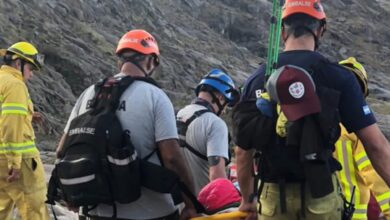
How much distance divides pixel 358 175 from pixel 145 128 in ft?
5.94

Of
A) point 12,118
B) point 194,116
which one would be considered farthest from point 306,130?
point 12,118

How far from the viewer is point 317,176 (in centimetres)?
371

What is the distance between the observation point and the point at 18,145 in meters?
7.07

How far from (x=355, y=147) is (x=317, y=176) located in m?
1.47

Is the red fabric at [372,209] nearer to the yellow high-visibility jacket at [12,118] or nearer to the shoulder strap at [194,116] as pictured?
the shoulder strap at [194,116]

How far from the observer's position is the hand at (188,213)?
4.50 meters

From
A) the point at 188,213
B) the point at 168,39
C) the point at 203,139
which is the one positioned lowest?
the point at 168,39

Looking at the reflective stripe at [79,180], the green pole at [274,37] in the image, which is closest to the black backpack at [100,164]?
the reflective stripe at [79,180]

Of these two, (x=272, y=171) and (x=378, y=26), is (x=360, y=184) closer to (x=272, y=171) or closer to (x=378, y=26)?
(x=272, y=171)

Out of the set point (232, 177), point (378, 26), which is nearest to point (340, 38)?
point (378, 26)

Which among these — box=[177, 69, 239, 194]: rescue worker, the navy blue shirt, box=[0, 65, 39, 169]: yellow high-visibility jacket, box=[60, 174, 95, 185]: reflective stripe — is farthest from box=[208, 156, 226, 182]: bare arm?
box=[0, 65, 39, 169]: yellow high-visibility jacket

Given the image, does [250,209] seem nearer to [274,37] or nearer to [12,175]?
[274,37]

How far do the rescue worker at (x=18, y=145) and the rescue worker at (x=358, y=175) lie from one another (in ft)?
11.9

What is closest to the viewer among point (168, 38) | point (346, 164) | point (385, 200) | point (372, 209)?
point (346, 164)
